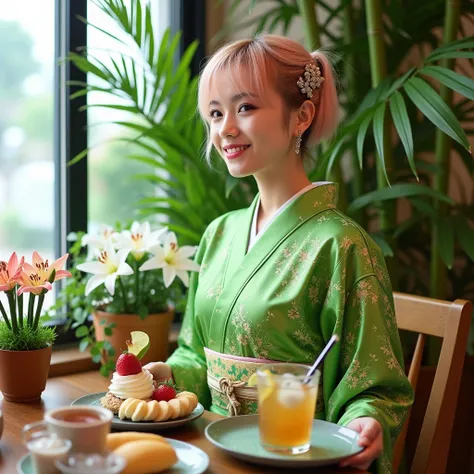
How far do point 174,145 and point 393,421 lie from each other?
1013 mm

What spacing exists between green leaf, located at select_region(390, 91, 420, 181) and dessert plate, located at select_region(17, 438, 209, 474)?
818 mm

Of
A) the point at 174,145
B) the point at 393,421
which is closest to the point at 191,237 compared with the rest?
the point at 174,145

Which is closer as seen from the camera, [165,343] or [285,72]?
[285,72]

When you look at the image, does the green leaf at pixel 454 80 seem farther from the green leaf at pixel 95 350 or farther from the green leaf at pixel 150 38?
the green leaf at pixel 95 350

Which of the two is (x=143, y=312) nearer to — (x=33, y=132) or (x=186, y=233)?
(x=186, y=233)

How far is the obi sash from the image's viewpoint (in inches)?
56.3

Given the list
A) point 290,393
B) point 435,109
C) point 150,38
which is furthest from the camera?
point 150,38

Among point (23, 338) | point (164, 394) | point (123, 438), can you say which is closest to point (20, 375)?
point (23, 338)

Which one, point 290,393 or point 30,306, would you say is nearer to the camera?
point 290,393

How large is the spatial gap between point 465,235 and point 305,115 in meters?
0.68

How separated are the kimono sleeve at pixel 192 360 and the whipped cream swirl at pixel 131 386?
27cm

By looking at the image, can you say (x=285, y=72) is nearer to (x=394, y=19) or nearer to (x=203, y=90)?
(x=203, y=90)

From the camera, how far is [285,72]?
150 centimetres

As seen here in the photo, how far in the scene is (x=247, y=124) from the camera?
1481 millimetres
